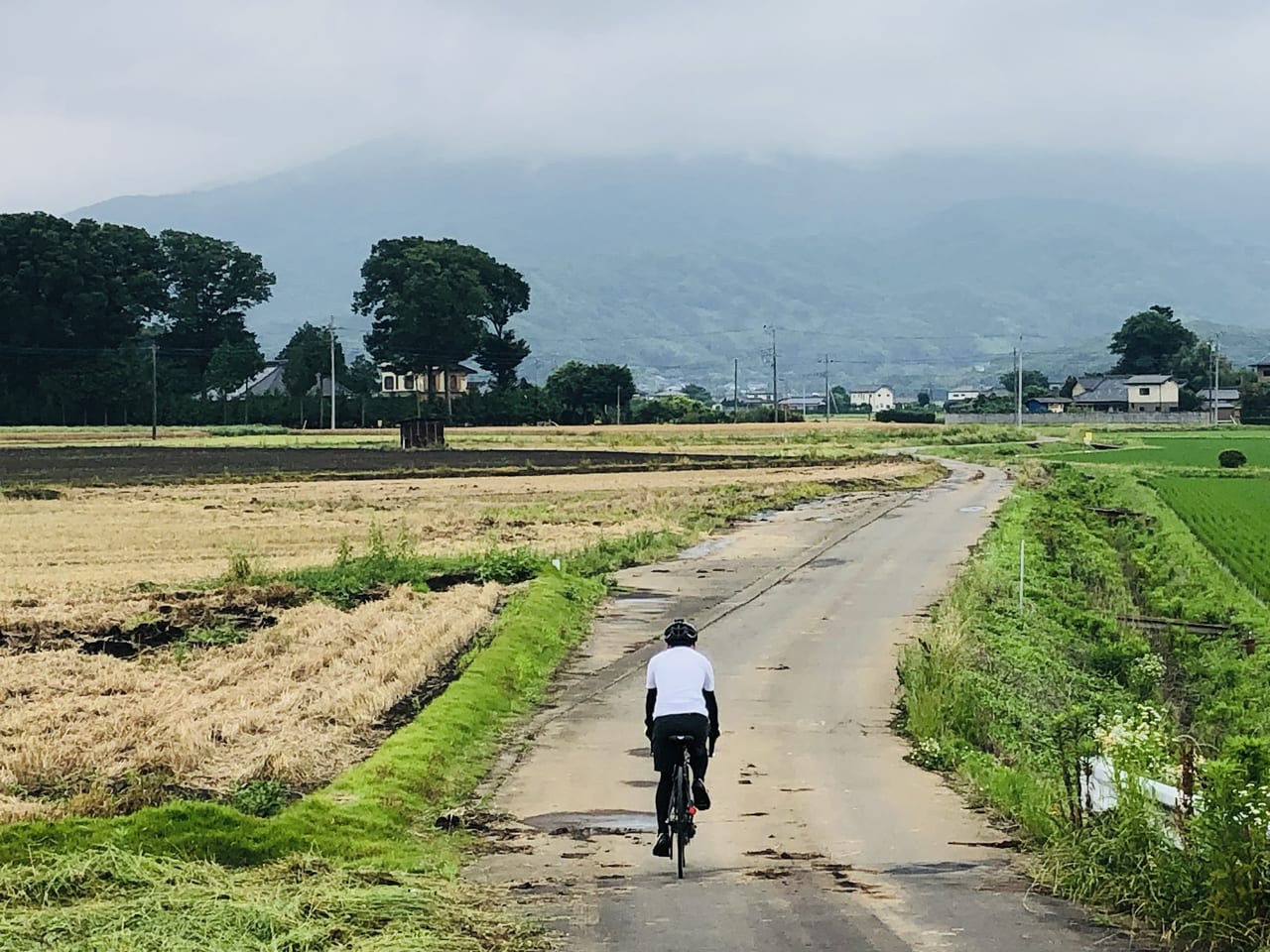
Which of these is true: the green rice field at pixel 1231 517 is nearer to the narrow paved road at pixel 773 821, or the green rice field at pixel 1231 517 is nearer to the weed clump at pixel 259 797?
the narrow paved road at pixel 773 821

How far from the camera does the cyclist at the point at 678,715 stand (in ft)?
35.7

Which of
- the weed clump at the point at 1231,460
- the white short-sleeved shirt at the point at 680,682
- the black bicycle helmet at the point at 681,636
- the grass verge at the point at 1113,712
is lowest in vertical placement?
the grass verge at the point at 1113,712

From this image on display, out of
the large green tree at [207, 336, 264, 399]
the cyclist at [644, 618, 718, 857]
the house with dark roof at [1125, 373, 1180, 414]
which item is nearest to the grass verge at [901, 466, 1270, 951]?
the cyclist at [644, 618, 718, 857]

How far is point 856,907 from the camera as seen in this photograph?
9.58 meters

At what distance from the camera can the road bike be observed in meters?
10.5

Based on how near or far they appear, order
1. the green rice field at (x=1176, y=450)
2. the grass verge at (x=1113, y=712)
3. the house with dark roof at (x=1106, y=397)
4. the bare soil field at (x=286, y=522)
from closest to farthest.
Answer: the grass verge at (x=1113, y=712) < the bare soil field at (x=286, y=522) < the green rice field at (x=1176, y=450) < the house with dark roof at (x=1106, y=397)

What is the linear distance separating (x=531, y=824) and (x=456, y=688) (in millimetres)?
4871

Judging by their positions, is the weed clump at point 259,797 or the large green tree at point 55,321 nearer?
the weed clump at point 259,797

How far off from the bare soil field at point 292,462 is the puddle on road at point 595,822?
4406 cm

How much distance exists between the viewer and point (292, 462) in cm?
6888

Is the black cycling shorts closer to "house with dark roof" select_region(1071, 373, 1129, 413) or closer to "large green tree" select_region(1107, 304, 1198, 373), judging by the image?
"house with dark roof" select_region(1071, 373, 1129, 413)

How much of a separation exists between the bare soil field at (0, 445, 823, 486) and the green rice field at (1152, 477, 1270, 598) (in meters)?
21.0

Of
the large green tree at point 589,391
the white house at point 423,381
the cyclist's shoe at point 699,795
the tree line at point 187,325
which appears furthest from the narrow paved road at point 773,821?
the white house at point 423,381

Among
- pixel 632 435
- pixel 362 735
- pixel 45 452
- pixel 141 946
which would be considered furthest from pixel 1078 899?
pixel 632 435
